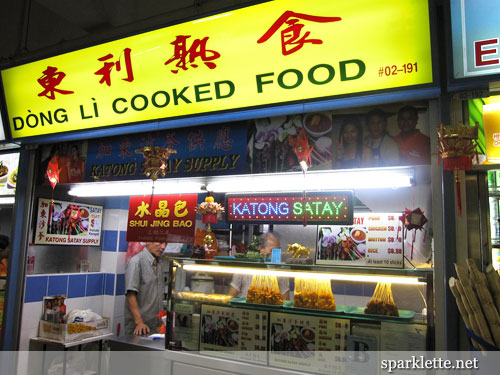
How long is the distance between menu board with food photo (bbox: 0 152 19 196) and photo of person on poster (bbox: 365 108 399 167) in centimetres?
431

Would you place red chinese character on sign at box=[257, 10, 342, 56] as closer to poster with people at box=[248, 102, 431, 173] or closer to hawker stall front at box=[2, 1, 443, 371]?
hawker stall front at box=[2, 1, 443, 371]

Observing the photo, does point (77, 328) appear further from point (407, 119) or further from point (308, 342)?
point (407, 119)

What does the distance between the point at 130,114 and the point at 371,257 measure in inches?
100

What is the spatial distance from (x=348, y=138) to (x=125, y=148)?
2358mm

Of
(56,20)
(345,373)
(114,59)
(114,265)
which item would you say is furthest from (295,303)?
(56,20)

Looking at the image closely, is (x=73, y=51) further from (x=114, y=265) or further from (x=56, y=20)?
(x=114, y=265)

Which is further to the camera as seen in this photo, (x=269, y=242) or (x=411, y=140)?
(x=269, y=242)

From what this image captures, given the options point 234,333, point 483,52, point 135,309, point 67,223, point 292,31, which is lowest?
point 135,309

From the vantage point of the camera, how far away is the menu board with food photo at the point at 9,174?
487cm

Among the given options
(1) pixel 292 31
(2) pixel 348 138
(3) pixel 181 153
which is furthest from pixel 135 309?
(1) pixel 292 31

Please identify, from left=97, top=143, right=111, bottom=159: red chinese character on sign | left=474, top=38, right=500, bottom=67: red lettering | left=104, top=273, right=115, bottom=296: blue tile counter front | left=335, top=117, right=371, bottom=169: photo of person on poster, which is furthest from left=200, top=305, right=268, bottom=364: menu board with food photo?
left=104, top=273, right=115, bottom=296: blue tile counter front

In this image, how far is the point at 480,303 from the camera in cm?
209

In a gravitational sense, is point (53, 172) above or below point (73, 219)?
above

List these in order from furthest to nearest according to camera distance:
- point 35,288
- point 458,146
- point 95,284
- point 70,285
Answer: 1. point 95,284
2. point 70,285
3. point 35,288
4. point 458,146
